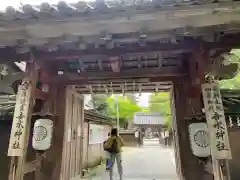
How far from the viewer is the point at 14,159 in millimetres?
4004

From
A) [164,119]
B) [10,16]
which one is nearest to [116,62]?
[10,16]

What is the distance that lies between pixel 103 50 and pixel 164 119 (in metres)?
31.7

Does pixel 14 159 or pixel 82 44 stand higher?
pixel 82 44

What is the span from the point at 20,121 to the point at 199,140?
12.1 ft

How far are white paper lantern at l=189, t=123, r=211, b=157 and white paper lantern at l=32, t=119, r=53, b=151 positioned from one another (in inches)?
134

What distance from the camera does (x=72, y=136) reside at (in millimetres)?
6664

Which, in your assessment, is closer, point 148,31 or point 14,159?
point 148,31

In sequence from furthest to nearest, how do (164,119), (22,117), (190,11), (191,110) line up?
1. (164,119)
2. (191,110)
3. (22,117)
4. (190,11)

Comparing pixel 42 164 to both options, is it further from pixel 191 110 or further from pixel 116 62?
pixel 191 110

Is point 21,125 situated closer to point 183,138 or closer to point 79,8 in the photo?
point 79,8

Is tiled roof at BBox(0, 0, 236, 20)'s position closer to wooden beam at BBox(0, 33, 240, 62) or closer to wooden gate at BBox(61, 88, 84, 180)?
wooden beam at BBox(0, 33, 240, 62)

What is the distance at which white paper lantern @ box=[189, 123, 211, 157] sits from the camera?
15.5 feet

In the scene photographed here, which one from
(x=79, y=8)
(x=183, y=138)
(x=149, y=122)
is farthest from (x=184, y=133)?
(x=149, y=122)

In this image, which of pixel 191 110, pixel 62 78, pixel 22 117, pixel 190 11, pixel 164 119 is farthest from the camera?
pixel 164 119
